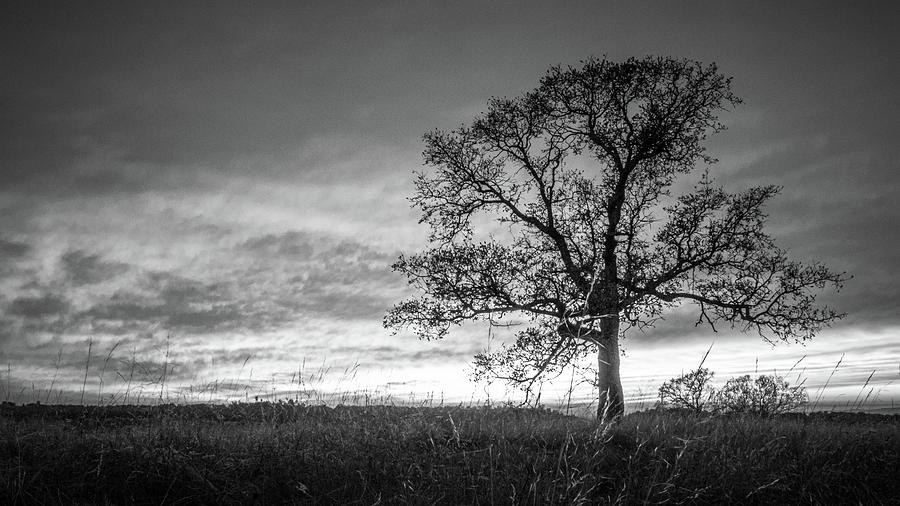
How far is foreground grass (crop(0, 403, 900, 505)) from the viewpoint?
22.6ft

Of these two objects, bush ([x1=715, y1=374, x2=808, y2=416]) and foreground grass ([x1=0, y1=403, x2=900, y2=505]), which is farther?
bush ([x1=715, y1=374, x2=808, y2=416])

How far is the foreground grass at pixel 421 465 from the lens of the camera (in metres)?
6.90

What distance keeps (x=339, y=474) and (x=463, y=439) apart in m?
2.41

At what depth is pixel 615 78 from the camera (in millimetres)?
17953

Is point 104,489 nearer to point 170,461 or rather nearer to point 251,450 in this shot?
point 170,461

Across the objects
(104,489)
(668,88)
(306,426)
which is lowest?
(104,489)

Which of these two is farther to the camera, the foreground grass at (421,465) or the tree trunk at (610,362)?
the tree trunk at (610,362)

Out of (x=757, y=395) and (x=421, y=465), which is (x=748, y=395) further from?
(x=421, y=465)

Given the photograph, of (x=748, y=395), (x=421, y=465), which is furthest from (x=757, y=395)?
(x=421, y=465)

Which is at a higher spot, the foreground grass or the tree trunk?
the tree trunk

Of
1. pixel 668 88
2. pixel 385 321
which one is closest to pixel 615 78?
pixel 668 88

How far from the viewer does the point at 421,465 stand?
26.0ft

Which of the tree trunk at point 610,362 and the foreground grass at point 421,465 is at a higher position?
the tree trunk at point 610,362

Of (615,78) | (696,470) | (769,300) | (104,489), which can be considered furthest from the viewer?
(615,78)
